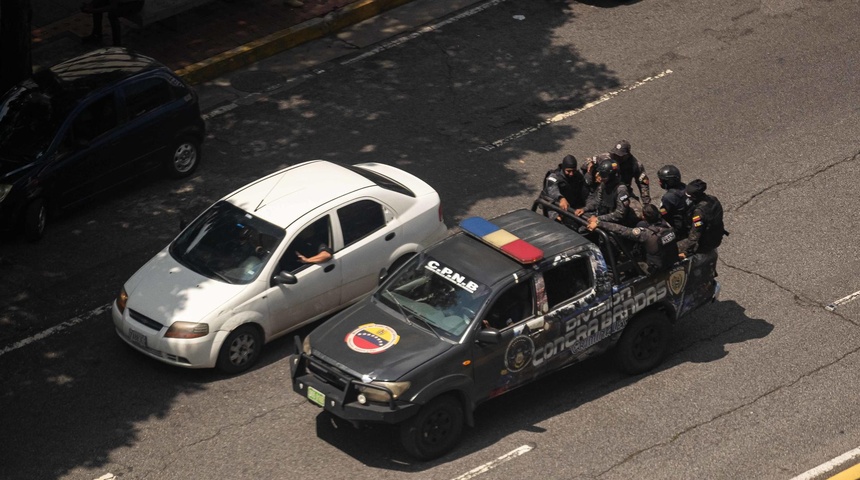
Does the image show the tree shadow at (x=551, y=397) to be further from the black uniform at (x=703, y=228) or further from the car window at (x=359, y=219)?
the car window at (x=359, y=219)

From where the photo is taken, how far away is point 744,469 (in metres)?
11.1

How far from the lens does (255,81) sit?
1808 cm

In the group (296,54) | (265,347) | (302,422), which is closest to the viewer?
(302,422)

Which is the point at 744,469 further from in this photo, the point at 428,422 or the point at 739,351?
the point at 428,422

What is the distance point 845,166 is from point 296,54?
8319 millimetres

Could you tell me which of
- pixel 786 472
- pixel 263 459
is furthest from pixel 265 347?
pixel 786 472

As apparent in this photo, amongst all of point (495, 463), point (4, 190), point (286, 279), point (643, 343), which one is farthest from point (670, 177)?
point (4, 190)

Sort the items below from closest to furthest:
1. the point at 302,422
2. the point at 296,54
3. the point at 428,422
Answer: the point at 428,422
the point at 302,422
the point at 296,54

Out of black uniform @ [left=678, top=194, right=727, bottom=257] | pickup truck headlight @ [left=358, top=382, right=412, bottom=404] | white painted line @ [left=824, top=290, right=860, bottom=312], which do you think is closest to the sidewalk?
black uniform @ [left=678, top=194, right=727, bottom=257]

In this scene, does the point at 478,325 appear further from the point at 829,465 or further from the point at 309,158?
the point at 309,158

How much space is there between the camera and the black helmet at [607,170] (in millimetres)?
13188

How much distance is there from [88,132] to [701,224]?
7501 millimetres

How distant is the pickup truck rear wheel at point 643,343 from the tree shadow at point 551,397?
0.14m

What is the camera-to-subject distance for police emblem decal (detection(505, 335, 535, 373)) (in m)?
11.2
